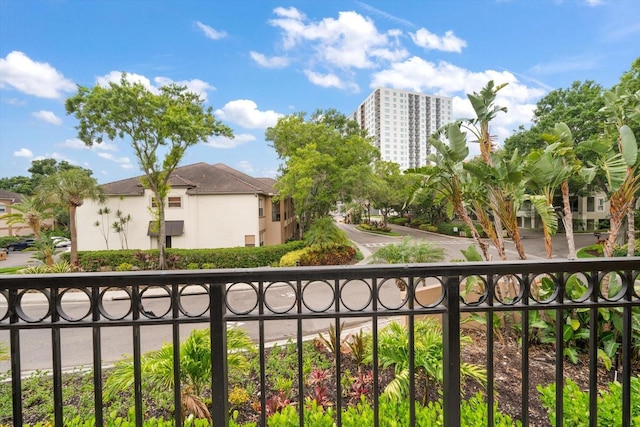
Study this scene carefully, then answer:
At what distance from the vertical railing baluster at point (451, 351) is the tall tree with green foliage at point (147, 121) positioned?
16.6 m

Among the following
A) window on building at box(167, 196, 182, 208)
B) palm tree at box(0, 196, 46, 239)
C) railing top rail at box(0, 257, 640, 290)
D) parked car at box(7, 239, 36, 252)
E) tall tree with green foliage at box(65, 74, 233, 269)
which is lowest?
parked car at box(7, 239, 36, 252)

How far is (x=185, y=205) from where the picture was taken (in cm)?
1862

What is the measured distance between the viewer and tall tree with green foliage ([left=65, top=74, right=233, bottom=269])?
600 inches

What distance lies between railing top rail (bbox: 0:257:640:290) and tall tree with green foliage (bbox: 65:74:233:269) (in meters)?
15.9

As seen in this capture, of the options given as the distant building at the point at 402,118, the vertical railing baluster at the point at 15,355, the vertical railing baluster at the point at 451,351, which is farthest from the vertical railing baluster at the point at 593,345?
the distant building at the point at 402,118

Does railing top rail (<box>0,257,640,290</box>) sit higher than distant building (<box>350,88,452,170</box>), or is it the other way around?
distant building (<box>350,88,452,170</box>)

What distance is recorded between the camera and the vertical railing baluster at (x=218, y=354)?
1578 mm

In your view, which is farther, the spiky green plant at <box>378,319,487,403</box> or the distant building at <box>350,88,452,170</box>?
the distant building at <box>350,88,452,170</box>

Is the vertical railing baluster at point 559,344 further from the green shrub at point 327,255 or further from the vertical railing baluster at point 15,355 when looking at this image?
the green shrub at point 327,255

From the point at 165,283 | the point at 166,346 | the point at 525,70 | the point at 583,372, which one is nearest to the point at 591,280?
the point at 165,283

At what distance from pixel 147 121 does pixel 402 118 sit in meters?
88.5

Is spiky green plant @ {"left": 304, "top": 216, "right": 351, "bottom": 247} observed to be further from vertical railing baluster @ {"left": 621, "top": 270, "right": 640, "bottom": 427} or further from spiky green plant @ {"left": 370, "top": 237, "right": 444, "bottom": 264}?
vertical railing baluster @ {"left": 621, "top": 270, "right": 640, "bottom": 427}

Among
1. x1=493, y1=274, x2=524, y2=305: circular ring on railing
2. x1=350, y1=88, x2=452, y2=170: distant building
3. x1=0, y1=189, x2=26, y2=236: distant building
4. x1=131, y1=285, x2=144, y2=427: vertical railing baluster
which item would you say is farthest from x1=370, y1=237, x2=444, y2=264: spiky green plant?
x1=350, y1=88, x2=452, y2=170: distant building

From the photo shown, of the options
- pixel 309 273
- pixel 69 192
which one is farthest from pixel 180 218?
pixel 309 273
